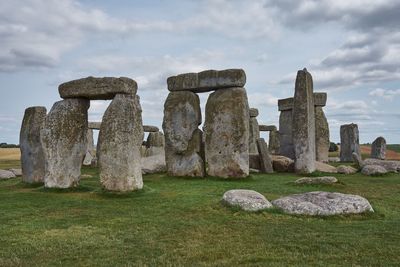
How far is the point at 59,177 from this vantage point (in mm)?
14258

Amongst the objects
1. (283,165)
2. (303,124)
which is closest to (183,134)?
(303,124)

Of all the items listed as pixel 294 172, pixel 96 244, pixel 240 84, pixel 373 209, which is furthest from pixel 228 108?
pixel 96 244

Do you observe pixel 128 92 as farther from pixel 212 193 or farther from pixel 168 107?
pixel 168 107

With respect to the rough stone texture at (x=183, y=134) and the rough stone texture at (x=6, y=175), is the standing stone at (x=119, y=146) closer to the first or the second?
the rough stone texture at (x=183, y=134)

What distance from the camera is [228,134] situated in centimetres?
1856

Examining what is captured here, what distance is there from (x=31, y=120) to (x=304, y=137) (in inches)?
441

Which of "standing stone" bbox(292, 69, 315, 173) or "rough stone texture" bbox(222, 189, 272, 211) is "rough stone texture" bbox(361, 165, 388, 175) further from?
"rough stone texture" bbox(222, 189, 272, 211)

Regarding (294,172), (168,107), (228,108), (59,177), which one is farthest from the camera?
(294,172)

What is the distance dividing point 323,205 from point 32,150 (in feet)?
35.5

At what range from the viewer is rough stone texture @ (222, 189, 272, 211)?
Result: 1046 cm

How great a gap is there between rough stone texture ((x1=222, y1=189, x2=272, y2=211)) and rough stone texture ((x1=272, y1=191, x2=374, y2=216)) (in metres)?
0.34

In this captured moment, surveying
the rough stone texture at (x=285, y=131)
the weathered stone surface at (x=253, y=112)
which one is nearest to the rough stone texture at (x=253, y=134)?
the weathered stone surface at (x=253, y=112)

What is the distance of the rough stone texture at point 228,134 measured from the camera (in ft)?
60.3

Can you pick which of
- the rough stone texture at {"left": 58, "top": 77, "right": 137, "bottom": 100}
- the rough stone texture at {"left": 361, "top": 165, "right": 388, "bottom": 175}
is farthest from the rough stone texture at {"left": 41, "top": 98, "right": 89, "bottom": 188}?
the rough stone texture at {"left": 361, "top": 165, "right": 388, "bottom": 175}
